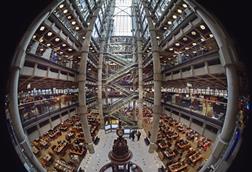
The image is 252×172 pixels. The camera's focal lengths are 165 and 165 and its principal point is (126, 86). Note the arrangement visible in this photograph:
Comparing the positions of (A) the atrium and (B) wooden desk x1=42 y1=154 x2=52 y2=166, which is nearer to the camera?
(A) the atrium

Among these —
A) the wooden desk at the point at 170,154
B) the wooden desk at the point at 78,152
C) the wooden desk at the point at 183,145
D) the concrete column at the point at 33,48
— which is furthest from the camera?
the wooden desk at the point at 183,145

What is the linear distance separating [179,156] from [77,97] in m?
9.44

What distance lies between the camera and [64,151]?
1165 centimetres

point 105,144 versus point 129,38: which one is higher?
point 129,38

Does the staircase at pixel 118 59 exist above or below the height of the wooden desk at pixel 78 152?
above

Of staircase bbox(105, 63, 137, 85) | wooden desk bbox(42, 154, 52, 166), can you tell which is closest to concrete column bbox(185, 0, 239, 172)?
wooden desk bbox(42, 154, 52, 166)

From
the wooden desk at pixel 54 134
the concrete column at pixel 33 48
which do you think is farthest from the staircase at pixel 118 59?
the concrete column at pixel 33 48

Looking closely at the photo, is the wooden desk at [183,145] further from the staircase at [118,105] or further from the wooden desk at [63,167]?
the staircase at [118,105]

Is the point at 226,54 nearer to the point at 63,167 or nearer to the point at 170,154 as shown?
the point at 63,167

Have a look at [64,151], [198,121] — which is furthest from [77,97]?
[198,121]

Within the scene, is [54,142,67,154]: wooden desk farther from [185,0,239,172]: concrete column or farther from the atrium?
[185,0,239,172]: concrete column

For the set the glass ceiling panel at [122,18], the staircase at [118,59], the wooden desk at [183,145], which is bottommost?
the wooden desk at [183,145]

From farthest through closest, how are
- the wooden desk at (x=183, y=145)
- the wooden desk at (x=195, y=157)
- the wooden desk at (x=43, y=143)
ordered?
the wooden desk at (x=183, y=145), the wooden desk at (x=43, y=143), the wooden desk at (x=195, y=157)

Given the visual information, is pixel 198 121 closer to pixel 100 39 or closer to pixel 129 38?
pixel 100 39
